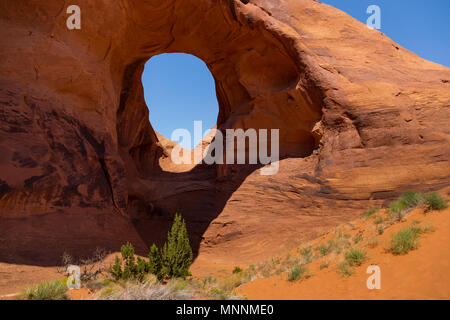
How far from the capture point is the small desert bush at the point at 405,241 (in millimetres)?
5562

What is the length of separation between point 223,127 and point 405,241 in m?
10.3

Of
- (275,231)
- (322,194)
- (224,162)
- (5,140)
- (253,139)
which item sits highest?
(253,139)

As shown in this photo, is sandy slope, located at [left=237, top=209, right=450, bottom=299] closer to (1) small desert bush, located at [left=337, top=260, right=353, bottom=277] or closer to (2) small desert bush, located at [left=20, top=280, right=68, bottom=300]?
(1) small desert bush, located at [left=337, top=260, right=353, bottom=277]

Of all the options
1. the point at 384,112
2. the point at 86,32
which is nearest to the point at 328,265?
the point at 384,112

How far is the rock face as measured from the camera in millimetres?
8180

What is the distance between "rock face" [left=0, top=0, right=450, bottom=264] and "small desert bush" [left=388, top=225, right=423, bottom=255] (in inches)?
167

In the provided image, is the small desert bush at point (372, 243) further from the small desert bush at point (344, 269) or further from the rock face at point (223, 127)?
the rock face at point (223, 127)

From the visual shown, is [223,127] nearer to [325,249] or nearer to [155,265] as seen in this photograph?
[325,249]

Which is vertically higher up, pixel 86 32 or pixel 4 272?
pixel 86 32

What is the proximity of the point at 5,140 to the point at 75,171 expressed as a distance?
5.98 ft

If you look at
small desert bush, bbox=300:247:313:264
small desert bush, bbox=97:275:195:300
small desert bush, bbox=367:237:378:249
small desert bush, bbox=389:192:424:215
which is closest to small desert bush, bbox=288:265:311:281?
small desert bush, bbox=300:247:313:264

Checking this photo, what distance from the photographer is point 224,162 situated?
14156 mm

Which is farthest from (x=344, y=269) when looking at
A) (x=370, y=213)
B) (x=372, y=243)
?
(x=370, y=213)

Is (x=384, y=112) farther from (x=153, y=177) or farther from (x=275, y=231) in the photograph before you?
(x=153, y=177)
